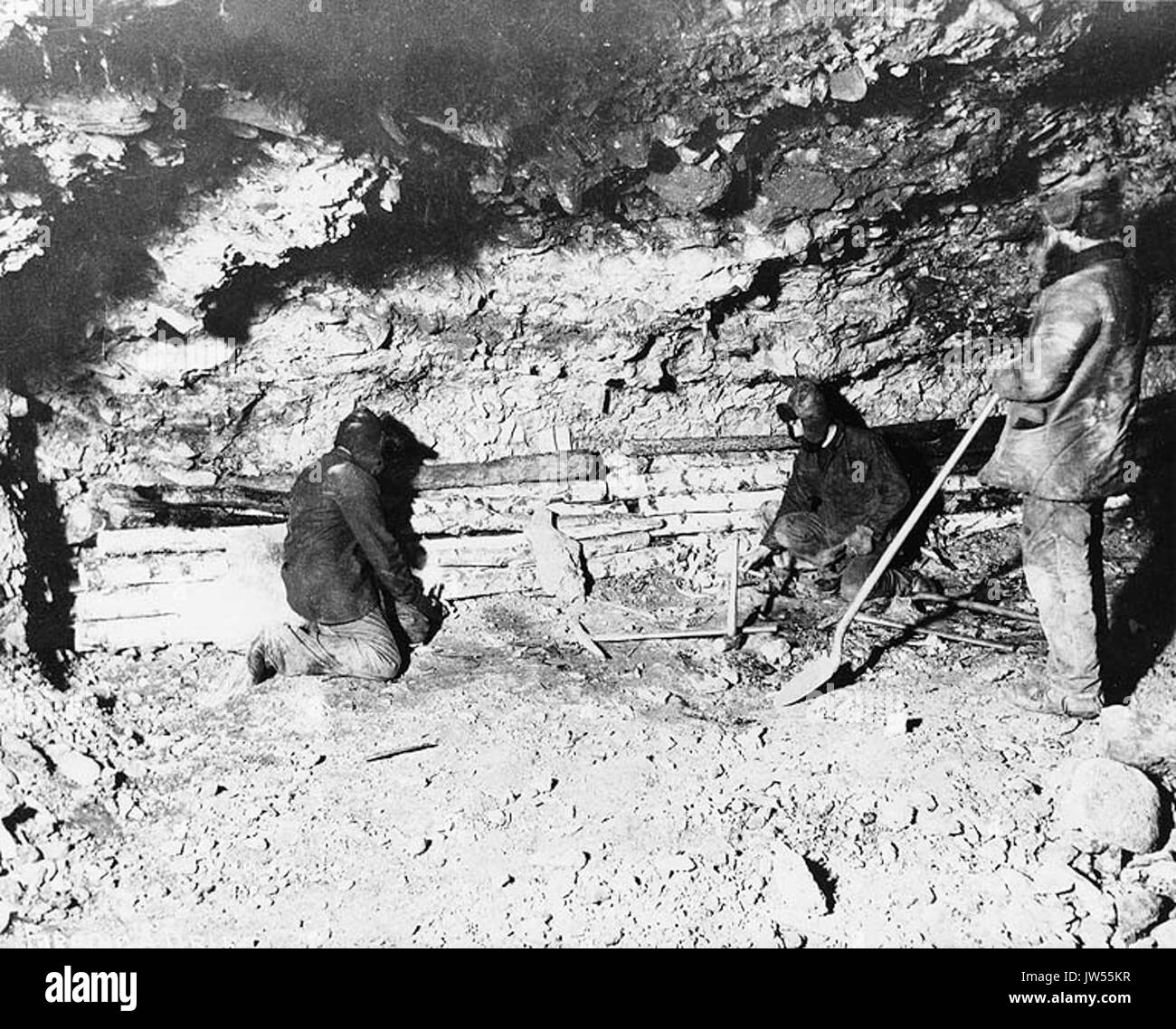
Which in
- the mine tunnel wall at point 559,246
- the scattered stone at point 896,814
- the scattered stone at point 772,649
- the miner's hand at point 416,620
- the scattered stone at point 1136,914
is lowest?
the scattered stone at point 1136,914

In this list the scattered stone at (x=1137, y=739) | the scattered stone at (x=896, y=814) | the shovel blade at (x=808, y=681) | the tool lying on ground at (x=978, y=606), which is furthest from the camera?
the tool lying on ground at (x=978, y=606)

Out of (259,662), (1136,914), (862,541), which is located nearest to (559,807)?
(259,662)

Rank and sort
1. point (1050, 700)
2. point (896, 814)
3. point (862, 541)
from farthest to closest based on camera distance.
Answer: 1. point (862, 541)
2. point (1050, 700)
3. point (896, 814)

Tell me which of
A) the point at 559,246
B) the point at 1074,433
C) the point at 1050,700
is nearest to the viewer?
the point at 1074,433

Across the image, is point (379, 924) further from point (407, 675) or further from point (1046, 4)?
point (1046, 4)

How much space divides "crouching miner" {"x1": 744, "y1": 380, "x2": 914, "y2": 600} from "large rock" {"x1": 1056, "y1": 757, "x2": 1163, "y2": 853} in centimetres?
222

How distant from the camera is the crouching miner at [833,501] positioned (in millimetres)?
5395

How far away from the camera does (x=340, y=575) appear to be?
4633mm

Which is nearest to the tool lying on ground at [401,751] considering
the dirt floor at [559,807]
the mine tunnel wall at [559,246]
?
the dirt floor at [559,807]

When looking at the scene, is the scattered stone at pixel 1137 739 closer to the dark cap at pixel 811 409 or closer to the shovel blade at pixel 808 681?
the shovel blade at pixel 808 681

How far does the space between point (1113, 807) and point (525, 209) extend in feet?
13.6

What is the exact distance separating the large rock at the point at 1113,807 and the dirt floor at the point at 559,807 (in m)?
0.07

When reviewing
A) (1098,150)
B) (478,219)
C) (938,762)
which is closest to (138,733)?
(478,219)

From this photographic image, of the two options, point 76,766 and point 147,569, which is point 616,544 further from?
point 76,766
